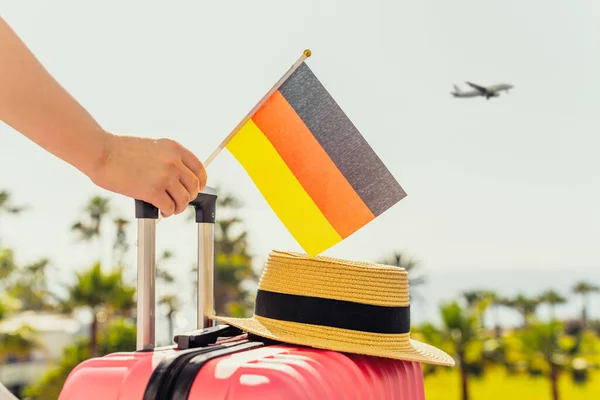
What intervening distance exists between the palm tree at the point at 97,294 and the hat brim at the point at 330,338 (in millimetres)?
18097

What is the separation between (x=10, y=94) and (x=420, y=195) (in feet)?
89.7

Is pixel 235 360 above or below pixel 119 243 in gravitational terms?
below

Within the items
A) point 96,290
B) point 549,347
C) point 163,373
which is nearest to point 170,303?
point 96,290

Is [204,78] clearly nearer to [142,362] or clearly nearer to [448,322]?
[448,322]

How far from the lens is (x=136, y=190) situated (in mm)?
777

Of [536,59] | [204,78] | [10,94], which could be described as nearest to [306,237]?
[10,94]

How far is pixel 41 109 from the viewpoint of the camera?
69 centimetres

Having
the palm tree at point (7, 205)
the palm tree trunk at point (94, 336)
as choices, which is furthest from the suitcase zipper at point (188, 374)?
the palm tree at point (7, 205)

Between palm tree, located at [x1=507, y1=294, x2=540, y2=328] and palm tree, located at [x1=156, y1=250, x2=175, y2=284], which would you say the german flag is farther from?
palm tree, located at [x1=156, y1=250, x2=175, y2=284]

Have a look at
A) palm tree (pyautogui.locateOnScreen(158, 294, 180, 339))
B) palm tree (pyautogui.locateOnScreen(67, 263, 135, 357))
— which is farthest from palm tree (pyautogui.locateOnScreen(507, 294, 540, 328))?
palm tree (pyautogui.locateOnScreen(67, 263, 135, 357))

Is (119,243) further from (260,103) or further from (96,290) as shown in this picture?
(260,103)

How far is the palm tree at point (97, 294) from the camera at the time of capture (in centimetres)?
1852

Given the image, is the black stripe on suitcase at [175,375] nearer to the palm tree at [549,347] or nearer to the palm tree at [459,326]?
the palm tree at [459,326]

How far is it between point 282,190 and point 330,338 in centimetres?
21
